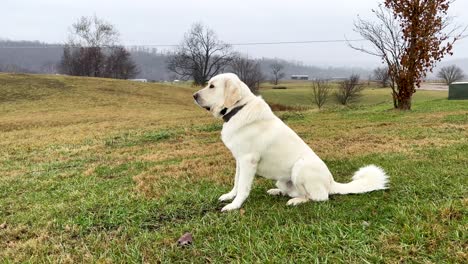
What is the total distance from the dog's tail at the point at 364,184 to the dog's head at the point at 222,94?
1560 mm

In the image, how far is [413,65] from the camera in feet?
58.2

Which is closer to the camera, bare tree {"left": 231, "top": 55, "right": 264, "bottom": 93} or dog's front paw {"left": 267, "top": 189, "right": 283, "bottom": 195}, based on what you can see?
dog's front paw {"left": 267, "top": 189, "right": 283, "bottom": 195}

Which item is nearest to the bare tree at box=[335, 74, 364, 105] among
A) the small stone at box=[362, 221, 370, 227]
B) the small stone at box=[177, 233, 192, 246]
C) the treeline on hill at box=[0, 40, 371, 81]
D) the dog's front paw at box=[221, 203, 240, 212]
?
the treeline on hill at box=[0, 40, 371, 81]

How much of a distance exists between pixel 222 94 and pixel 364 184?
80.0 inches

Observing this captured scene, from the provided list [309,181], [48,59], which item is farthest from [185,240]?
[48,59]

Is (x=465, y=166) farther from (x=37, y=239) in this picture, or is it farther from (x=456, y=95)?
(x=456, y=95)

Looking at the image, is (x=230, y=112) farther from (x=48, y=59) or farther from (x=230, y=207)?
(x=48, y=59)

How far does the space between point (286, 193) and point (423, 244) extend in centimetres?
195

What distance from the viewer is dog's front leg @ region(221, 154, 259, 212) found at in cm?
420

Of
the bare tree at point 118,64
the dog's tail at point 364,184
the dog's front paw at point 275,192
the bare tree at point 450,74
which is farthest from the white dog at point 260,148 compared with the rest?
the bare tree at point 450,74

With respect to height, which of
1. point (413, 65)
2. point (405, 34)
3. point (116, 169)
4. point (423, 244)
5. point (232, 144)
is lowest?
point (116, 169)

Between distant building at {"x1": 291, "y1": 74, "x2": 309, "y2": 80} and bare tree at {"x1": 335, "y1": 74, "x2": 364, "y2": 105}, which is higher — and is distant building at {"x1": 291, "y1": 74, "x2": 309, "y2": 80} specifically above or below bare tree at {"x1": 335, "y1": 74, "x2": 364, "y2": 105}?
above

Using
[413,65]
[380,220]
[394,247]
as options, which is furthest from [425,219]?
[413,65]

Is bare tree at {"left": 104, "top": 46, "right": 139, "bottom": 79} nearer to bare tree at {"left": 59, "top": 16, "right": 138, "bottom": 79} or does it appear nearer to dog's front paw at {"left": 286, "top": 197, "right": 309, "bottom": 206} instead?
bare tree at {"left": 59, "top": 16, "right": 138, "bottom": 79}
